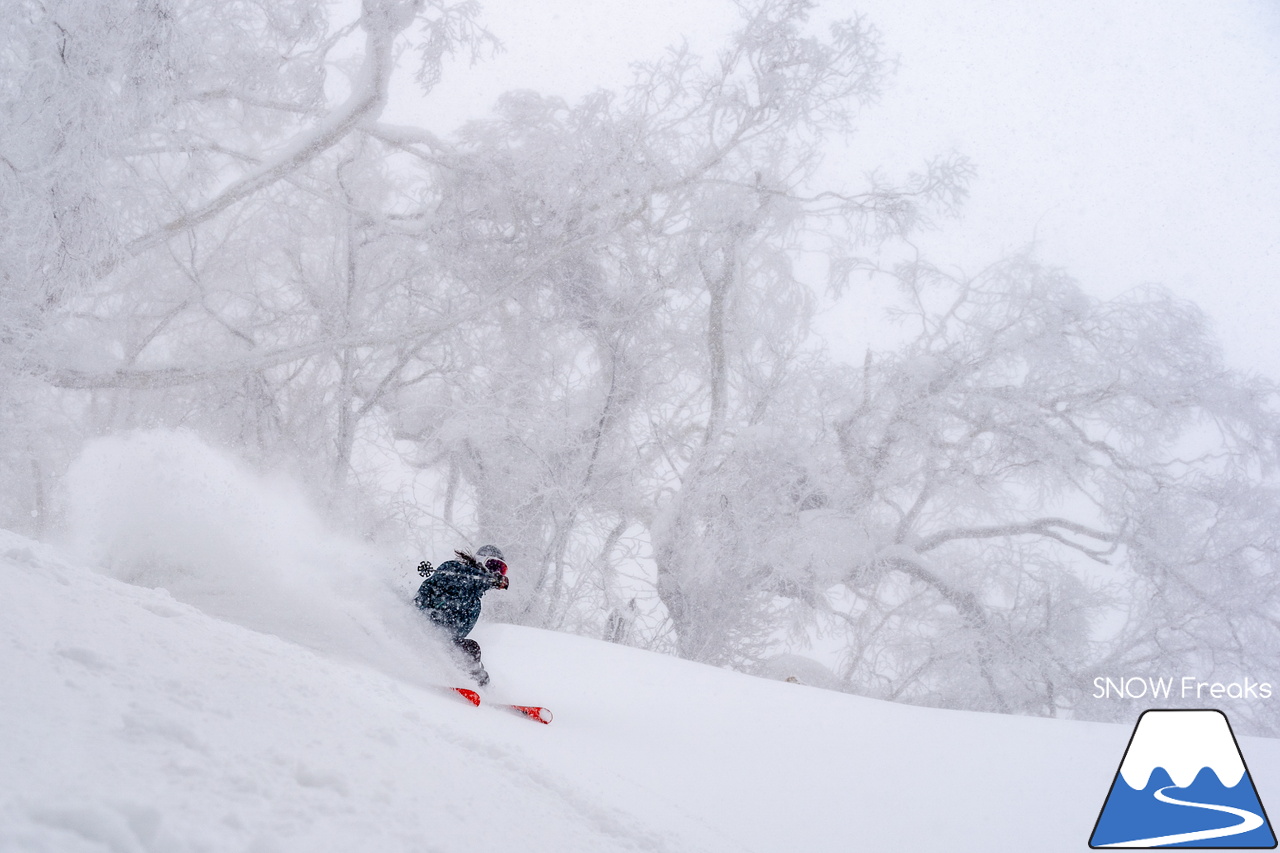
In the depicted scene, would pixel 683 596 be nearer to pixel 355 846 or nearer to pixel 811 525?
pixel 811 525

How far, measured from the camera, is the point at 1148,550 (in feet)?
38.5

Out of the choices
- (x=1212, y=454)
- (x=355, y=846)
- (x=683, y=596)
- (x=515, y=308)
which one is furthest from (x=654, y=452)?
(x=355, y=846)

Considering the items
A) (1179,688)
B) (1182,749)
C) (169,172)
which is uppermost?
(169,172)

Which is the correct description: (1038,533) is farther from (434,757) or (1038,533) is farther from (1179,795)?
(434,757)

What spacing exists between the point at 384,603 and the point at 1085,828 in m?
4.89

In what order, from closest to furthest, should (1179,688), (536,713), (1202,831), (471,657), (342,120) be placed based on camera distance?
(1202,831) < (536,713) < (471,657) < (342,120) < (1179,688)

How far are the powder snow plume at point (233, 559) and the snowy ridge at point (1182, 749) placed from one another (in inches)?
151

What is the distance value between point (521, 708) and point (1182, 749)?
11.2 ft

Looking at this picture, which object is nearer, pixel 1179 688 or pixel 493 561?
pixel 493 561

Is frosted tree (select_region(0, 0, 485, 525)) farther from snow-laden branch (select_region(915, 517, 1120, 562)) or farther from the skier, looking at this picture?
snow-laden branch (select_region(915, 517, 1120, 562))

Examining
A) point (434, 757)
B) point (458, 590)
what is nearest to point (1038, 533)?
point (458, 590)

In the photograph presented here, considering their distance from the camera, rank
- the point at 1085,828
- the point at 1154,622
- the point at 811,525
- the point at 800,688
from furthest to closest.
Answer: the point at 1154,622 < the point at 811,525 < the point at 800,688 < the point at 1085,828

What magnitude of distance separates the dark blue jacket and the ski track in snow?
416 cm

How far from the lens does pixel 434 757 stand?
96.5 inches
